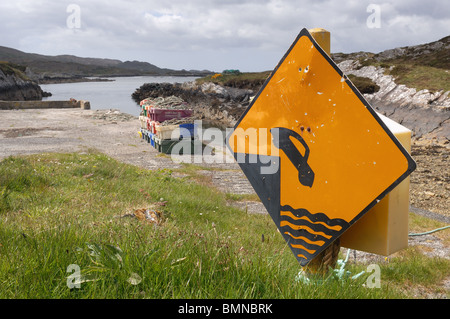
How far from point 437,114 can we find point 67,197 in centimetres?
2684

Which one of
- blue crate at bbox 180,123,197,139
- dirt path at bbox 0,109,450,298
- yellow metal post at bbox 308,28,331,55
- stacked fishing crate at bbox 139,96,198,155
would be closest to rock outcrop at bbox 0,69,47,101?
dirt path at bbox 0,109,450,298

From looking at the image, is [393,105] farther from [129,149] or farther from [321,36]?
[321,36]

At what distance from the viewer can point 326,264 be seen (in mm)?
2141

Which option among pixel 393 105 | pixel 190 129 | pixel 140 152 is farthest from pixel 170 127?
pixel 393 105

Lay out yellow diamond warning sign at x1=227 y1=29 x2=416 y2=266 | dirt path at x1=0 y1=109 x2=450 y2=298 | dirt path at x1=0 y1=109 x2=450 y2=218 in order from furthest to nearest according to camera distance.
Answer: dirt path at x1=0 y1=109 x2=450 y2=218
dirt path at x1=0 y1=109 x2=450 y2=298
yellow diamond warning sign at x1=227 y1=29 x2=416 y2=266

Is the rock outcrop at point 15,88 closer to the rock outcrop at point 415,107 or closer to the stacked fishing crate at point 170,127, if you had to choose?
the stacked fishing crate at point 170,127

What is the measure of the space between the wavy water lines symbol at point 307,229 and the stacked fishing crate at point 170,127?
13622mm

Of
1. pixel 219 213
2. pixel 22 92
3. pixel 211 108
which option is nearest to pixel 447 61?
pixel 211 108

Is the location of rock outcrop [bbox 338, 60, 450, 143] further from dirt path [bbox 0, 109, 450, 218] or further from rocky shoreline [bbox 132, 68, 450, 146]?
dirt path [bbox 0, 109, 450, 218]

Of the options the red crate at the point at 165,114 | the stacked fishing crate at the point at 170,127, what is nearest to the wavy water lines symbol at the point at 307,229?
the stacked fishing crate at the point at 170,127

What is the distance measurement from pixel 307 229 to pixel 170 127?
1398cm

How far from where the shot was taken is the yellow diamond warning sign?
1.84 meters

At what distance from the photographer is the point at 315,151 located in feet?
6.59
